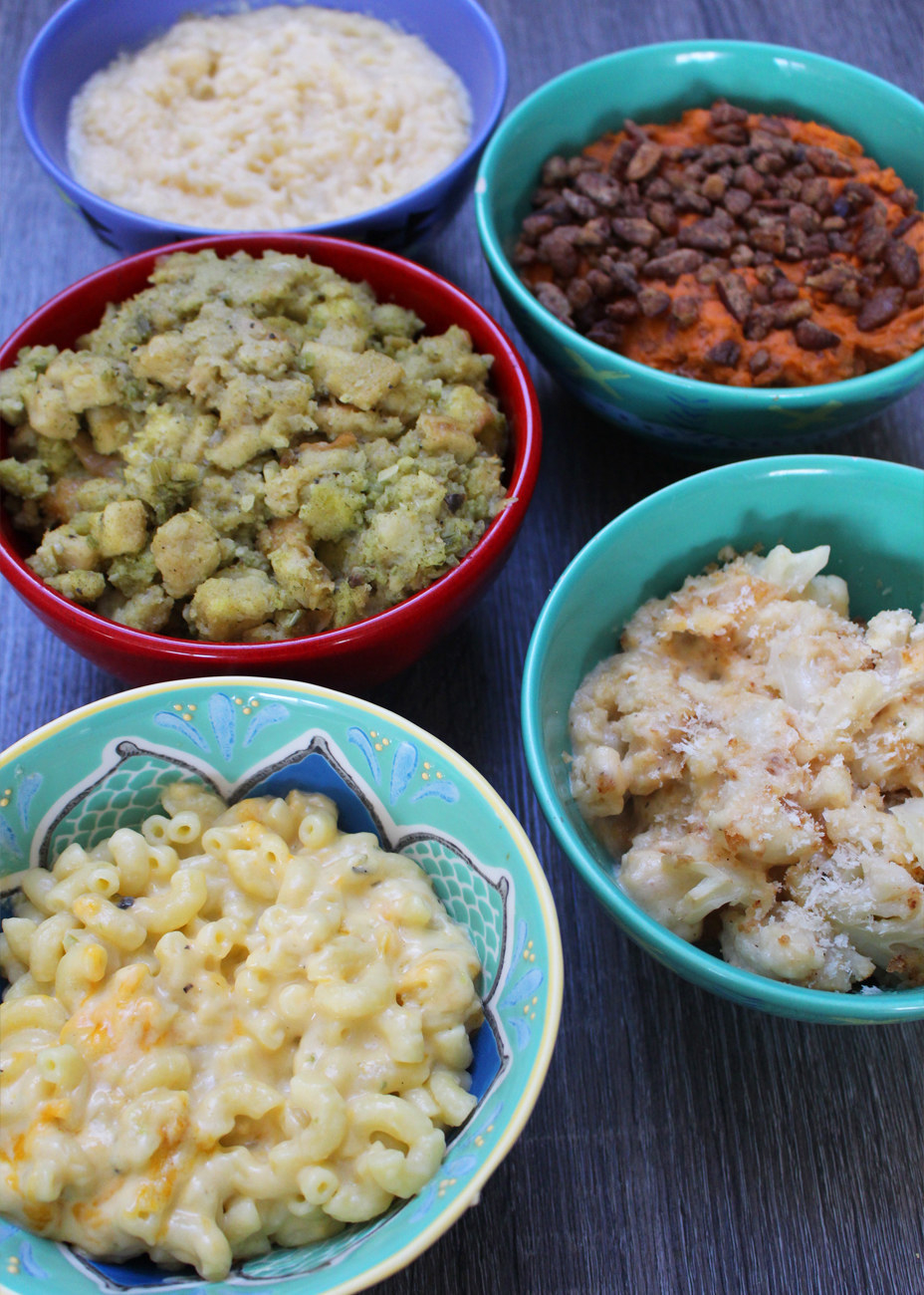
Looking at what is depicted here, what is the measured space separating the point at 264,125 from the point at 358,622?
1030mm

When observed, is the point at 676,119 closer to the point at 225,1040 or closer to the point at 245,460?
the point at 245,460

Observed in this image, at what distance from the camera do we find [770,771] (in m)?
1.14

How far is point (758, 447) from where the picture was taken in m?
1.53

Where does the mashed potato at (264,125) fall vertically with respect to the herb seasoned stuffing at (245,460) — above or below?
above

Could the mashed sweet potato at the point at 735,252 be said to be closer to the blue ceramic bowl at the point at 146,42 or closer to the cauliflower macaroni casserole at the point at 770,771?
the blue ceramic bowl at the point at 146,42

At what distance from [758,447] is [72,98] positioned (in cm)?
134

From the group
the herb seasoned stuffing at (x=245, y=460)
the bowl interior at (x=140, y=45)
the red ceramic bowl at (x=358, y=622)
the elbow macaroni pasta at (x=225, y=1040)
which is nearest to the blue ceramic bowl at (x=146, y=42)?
the bowl interior at (x=140, y=45)

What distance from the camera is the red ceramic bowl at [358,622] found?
120cm

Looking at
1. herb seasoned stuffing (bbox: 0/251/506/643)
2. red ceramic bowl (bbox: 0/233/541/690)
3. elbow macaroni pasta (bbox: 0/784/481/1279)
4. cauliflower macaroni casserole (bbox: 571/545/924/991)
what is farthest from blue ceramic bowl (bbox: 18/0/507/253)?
elbow macaroni pasta (bbox: 0/784/481/1279)

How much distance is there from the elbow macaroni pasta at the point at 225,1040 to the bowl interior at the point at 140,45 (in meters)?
1.17

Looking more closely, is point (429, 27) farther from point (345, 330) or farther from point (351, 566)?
point (351, 566)

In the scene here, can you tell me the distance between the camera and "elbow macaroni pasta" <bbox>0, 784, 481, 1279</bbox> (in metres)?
0.91

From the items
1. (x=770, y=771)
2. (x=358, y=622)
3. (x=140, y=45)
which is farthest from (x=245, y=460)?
(x=140, y=45)

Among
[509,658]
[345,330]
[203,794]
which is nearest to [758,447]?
[509,658]
